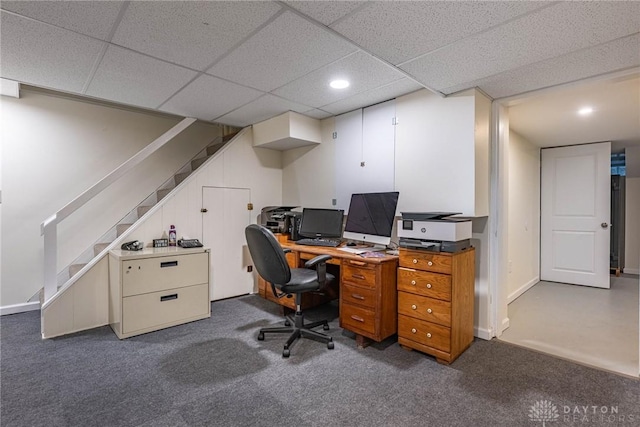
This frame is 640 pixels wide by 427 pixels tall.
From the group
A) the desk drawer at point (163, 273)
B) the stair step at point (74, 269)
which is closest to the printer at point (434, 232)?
the desk drawer at point (163, 273)

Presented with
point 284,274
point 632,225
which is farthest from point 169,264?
point 632,225

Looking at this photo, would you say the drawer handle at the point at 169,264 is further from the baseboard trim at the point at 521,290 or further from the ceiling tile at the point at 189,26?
the baseboard trim at the point at 521,290

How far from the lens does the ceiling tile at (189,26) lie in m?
1.63

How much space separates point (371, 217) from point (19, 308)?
3996 mm

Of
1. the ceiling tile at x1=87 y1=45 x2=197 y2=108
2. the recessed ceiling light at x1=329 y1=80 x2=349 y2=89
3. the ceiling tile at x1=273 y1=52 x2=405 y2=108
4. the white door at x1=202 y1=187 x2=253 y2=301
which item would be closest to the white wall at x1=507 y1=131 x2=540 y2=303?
the ceiling tile at x1=273 y1=52 x2=405 y2=108

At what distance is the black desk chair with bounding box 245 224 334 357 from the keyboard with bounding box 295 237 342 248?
580 mm

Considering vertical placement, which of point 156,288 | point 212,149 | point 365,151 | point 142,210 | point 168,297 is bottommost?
point 168,297

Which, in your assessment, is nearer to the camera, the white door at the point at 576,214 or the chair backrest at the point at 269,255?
the chair backrest at the point at 269,255

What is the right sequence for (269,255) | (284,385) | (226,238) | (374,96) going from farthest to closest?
(226,238)
(374,96)
(269,255)
(284,385)

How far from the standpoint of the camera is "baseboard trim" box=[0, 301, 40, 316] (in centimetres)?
327

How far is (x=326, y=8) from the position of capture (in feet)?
5.23

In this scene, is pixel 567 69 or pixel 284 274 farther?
pixel 284 274

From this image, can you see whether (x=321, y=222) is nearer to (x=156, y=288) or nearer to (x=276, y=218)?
(x=276, y=218)

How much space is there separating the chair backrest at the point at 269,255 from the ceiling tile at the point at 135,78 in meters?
1.43
